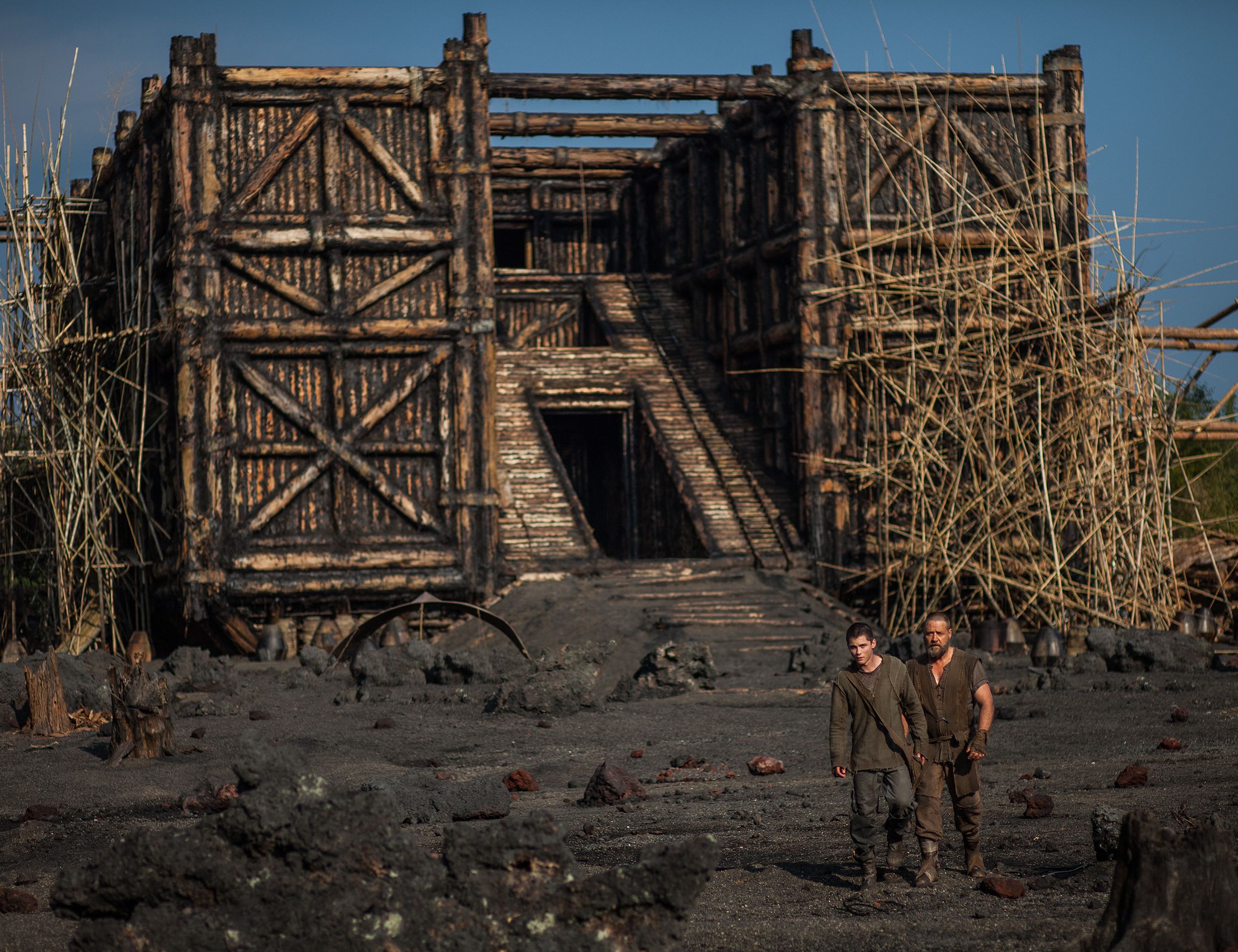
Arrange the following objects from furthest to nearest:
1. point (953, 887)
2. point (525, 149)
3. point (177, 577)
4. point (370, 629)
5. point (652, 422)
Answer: point (525, 149)
point (652, 422)
point (177, 577)
point (370, 629)
point (953, 887)

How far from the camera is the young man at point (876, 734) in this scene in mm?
5914

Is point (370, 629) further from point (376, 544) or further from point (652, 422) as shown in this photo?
point (652, 422)

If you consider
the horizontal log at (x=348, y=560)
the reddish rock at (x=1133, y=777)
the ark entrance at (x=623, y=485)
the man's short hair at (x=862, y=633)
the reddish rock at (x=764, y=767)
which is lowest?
the reddish rock at (x=764, y=767)

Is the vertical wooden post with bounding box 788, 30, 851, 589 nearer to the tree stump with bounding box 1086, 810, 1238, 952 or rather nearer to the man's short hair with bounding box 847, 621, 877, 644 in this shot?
the man's short hair with bounding box 847, 621, 877, 644

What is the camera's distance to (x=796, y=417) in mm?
16484

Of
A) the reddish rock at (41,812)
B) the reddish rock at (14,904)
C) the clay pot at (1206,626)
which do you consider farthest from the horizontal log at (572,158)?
the reddish rock at (14,904)

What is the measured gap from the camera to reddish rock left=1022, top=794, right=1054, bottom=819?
693cm

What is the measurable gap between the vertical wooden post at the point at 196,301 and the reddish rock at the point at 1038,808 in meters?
9.94

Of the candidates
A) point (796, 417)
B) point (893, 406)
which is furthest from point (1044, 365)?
point (796, 417)

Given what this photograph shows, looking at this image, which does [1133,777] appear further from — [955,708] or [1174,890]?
[1174,890]

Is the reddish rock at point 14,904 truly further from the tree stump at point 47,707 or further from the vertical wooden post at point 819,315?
the vertical wooden post at point 819,315

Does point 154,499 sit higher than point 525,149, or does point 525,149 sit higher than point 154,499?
point 525,149

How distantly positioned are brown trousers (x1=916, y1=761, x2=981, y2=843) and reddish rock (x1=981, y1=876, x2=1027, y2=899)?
0.38 meters

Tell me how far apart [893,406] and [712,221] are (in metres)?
4.84
